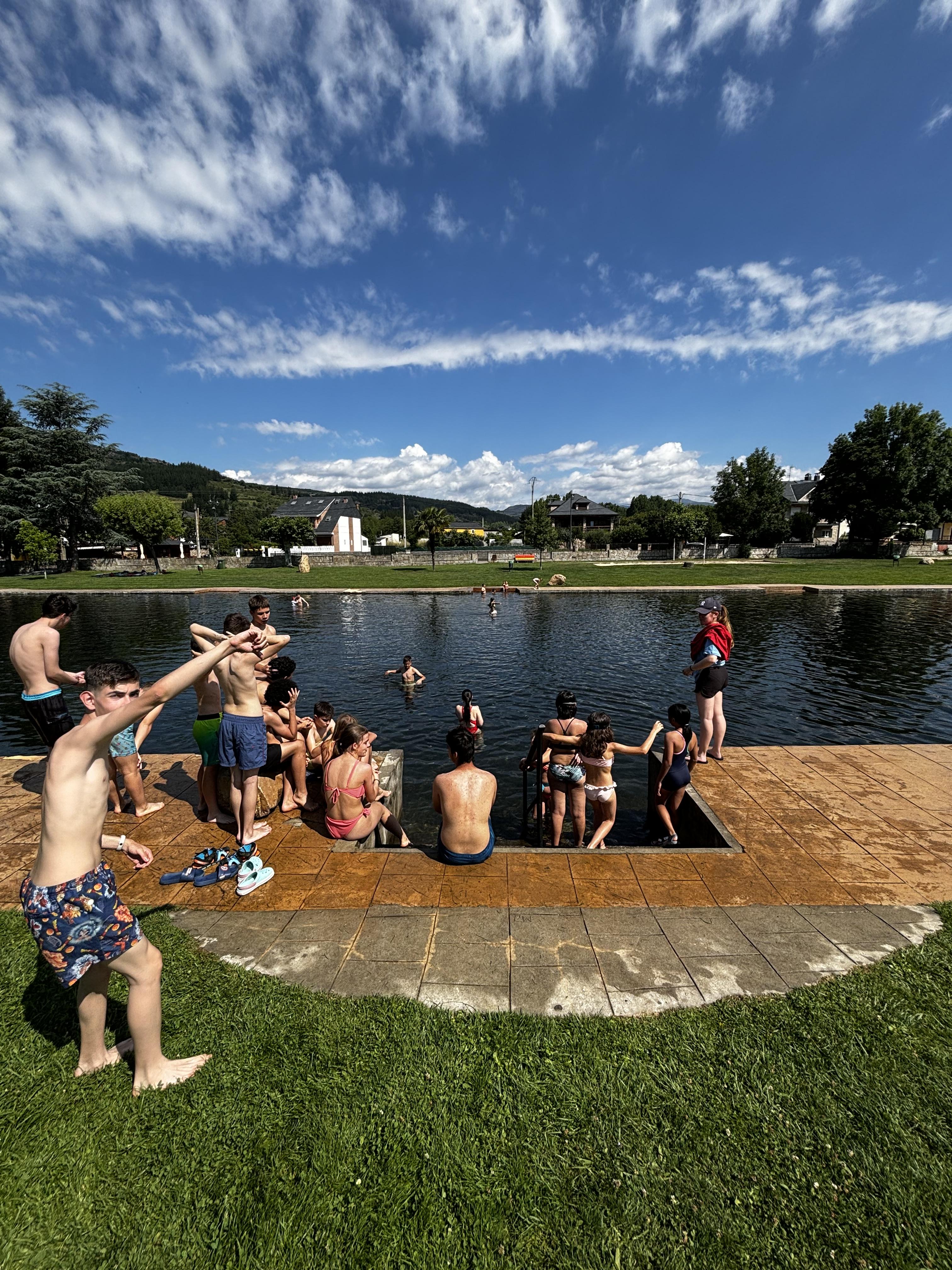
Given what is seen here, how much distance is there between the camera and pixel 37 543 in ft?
155

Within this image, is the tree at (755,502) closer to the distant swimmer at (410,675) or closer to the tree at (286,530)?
the tree at (286,530)

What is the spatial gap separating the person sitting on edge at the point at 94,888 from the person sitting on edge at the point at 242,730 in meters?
2.16

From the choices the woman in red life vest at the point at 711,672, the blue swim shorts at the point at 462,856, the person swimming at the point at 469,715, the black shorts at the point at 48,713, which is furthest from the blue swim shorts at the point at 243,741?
the woman in red life vest at the point at 711,672

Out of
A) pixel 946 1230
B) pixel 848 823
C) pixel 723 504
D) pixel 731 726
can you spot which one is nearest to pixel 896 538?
pixel 723 504

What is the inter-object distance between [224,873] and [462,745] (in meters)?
2.24

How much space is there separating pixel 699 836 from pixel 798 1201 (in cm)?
371

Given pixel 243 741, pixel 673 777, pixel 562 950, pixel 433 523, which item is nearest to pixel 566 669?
pixel 673 777

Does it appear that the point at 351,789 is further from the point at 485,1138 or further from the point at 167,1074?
the point at 485,1138

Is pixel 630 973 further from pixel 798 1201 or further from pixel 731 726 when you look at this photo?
pixel 731 726

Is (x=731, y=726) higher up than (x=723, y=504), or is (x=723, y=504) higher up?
(x=723, y=504)

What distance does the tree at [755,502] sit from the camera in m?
66.7

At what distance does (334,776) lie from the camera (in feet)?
17.2

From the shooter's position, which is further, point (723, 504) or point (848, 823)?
point (723, 504)

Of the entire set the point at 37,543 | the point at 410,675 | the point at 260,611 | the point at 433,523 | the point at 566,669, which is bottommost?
the point at 566,669
